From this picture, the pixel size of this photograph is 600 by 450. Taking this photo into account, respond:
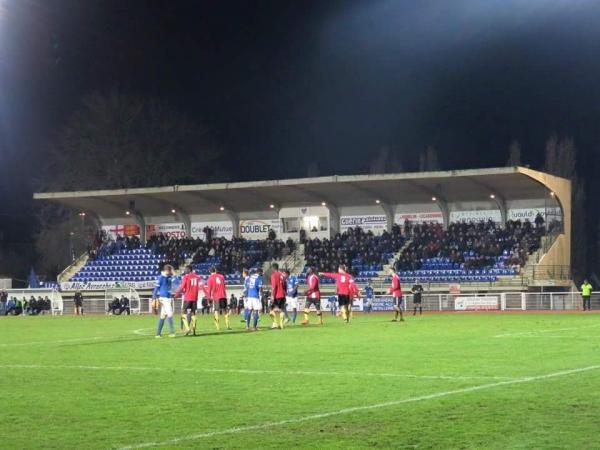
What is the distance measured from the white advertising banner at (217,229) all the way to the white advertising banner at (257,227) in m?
0.87

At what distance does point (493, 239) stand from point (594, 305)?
8.79 metres

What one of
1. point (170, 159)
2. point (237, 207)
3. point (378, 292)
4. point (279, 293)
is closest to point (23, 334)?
point (279, 293)

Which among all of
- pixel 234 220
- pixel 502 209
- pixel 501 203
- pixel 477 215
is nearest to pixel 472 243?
pixel 477 215

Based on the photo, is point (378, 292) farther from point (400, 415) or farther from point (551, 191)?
point (400, 415)

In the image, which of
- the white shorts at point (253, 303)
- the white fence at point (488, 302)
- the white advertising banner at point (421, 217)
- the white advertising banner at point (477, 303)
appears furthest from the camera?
the white advertising banner at point (421, 217)

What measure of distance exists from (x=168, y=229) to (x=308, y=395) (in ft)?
177

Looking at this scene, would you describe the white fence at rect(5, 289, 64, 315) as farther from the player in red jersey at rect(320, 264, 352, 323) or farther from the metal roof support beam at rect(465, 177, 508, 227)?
the player in red jersey at rect(320, 264, 352, 323)

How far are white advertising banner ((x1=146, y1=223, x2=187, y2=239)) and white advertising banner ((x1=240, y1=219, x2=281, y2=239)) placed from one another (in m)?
4.38

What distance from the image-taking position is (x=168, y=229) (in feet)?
214

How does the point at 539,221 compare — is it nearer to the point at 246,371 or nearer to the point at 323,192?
the point at 323,192

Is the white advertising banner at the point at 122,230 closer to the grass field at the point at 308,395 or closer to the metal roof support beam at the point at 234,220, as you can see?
the metal roof support beam at the point at 234,220

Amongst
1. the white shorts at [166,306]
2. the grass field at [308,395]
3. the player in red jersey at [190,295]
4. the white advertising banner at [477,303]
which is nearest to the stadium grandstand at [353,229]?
the white advertising banner at [477,303]

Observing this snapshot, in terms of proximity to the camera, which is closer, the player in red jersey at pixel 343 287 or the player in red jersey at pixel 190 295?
the player in red jersey at pixel 190 295

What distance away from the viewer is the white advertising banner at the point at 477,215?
56281 millimetres
